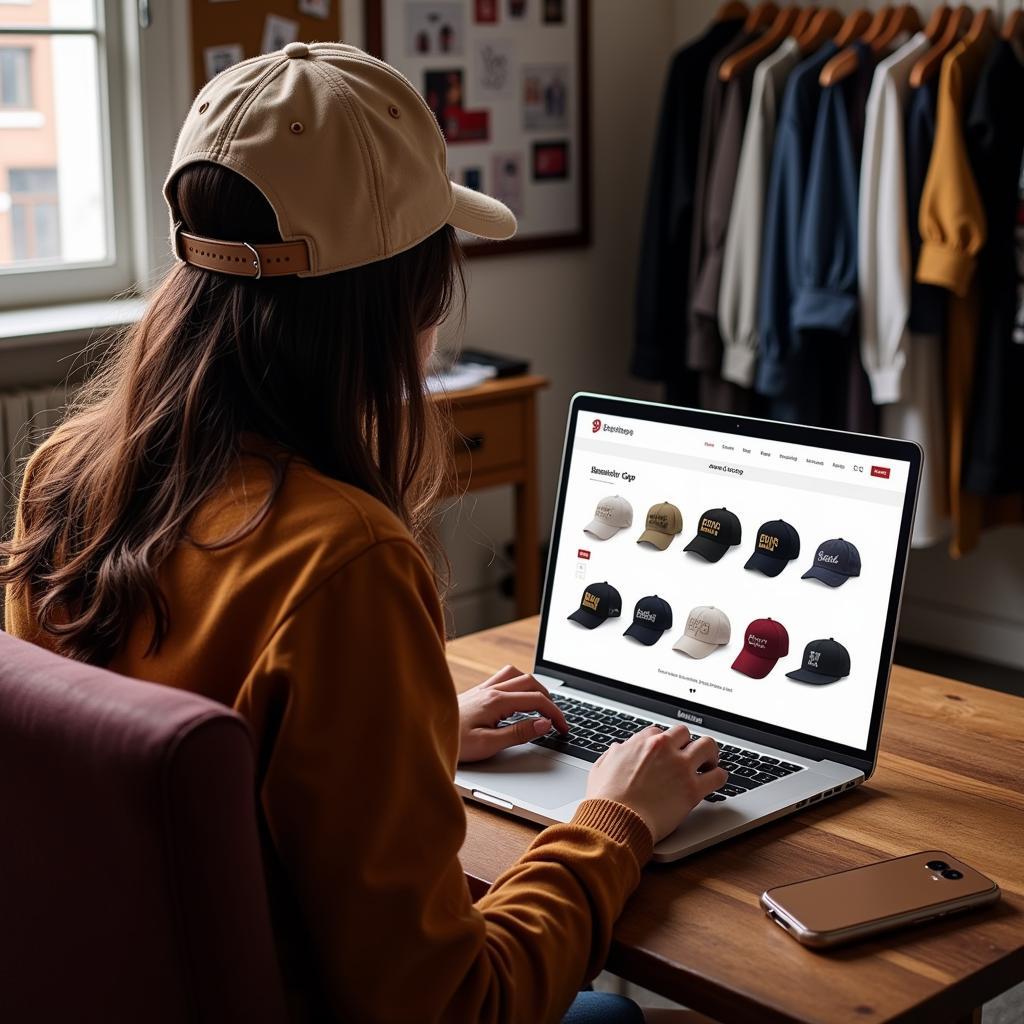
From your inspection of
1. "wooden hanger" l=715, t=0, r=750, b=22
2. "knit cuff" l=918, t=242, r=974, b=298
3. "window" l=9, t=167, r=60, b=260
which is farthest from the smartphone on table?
"wooden hanger" l=715, t=0, r=750, b=22

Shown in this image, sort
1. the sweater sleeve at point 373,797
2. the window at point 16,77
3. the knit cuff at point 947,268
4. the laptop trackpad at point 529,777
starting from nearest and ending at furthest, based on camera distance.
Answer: the sweater sleeve at point 373,797 < the laptop trackpad at point 529,777 < the window at point 16,77 < the knit cuff at point 947,268

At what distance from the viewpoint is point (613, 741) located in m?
1.40

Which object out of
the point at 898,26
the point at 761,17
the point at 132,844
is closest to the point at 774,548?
the point at 132,844

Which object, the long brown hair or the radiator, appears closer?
the long brown hair

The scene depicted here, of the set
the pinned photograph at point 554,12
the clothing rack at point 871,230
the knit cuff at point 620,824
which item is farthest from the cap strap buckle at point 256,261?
the pinned photograph at point 554,12

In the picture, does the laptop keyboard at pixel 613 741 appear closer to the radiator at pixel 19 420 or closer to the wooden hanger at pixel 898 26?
the radiator at pixel 19 420

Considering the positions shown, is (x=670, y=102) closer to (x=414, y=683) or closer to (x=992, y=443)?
(x=992, y=443)

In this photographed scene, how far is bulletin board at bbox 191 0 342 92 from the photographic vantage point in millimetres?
3057

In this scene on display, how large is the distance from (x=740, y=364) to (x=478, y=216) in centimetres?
231

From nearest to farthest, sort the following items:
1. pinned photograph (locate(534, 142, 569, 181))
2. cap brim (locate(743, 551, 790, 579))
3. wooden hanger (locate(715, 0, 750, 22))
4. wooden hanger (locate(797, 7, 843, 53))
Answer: cap brim (locate(743, 551, 790, 579)) < wooden hanger (locate(797, 7, 843, 53)) < wooden hanger (locate(715, 0, 750, 22)) < pinned photograph (locate(534, 142, 569, 181))

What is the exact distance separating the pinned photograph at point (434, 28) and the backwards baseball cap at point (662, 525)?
7.60 feet

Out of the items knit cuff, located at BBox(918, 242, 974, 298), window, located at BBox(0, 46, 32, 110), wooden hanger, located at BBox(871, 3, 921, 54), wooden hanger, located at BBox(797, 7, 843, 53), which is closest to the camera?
window, located at BBox(0, 46, 32, 110)

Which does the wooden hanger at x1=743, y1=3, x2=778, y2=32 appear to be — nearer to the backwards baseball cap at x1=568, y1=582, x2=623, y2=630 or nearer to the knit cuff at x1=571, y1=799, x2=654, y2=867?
the backwards baseball cap at x1=568, y1=582, x2=623, y2=630

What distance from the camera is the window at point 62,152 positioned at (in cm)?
302
